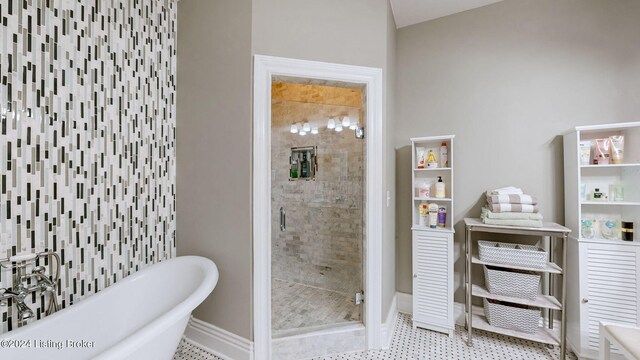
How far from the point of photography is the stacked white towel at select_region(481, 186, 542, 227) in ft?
6.33

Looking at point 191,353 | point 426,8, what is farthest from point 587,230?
point 191,353

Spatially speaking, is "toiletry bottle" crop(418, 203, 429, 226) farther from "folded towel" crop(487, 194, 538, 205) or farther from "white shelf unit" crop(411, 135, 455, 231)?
"folded towel" crop(487, 194, 538, 205)

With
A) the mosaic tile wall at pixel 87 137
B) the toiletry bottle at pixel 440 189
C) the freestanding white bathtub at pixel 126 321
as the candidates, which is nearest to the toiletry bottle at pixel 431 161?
the toiletry bottle at pixel 440 189

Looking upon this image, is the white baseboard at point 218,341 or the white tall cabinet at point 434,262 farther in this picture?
the white tall cabinet at point 434,262

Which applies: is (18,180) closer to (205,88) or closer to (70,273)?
(70,273)

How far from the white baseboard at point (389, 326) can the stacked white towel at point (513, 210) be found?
43.1 inches

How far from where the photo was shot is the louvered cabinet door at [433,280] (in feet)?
7.15

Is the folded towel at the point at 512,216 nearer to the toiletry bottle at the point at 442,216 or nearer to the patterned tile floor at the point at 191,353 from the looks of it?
the toiletry bottle at the point at 442,216

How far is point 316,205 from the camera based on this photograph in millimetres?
2895

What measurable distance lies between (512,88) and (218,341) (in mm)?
3124

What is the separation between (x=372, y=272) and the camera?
2.00m

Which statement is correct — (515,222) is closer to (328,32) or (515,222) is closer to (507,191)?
(507,191)

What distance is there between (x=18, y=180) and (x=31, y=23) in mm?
824

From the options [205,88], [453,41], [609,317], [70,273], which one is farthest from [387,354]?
[453,41]
